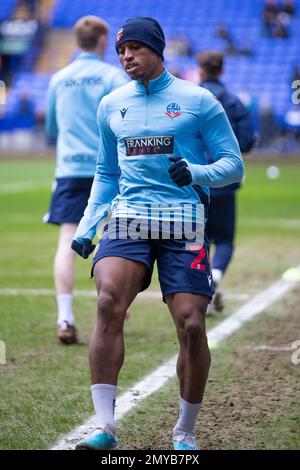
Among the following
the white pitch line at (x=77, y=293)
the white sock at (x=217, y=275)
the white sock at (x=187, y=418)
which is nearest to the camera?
the white sock at (x=187, y=418)

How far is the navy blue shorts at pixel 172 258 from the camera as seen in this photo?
4.42 m

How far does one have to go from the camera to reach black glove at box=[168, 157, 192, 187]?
4.31 metres

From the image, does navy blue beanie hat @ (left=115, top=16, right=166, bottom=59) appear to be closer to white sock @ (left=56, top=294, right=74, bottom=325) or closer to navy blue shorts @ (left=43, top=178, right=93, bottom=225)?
navy blue shorts @ (left=43, top=178, right=93, bottom=225)

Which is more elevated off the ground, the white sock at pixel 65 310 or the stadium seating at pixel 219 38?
the white sock at pixel 65 310

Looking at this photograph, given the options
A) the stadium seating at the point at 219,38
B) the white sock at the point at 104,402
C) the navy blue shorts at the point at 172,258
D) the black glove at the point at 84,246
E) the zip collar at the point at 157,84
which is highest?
the zip collar at the point at 157,84

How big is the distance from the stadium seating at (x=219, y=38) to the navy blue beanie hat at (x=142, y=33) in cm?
2772

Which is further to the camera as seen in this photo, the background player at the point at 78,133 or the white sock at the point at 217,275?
the white sock at the point at 217,275

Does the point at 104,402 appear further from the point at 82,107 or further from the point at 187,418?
the point at 82,107

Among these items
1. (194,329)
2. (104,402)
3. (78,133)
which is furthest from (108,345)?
(78,133)

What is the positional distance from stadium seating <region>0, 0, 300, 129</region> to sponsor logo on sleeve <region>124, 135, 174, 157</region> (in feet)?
91.2

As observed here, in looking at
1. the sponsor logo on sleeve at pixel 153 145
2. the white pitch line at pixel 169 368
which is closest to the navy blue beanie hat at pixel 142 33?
the sponsor logo on sleeve at pixel 153 145

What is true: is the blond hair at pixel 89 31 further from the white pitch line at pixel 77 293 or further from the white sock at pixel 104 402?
the white sock at pixel 104 402

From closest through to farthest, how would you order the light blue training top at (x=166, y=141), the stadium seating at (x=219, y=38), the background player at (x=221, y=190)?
the light blue training top at (x=166, y=141) < the background player at (x=221, y=190) < the stadium seating at (x=219, y=38)

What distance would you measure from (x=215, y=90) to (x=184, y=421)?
395cm
